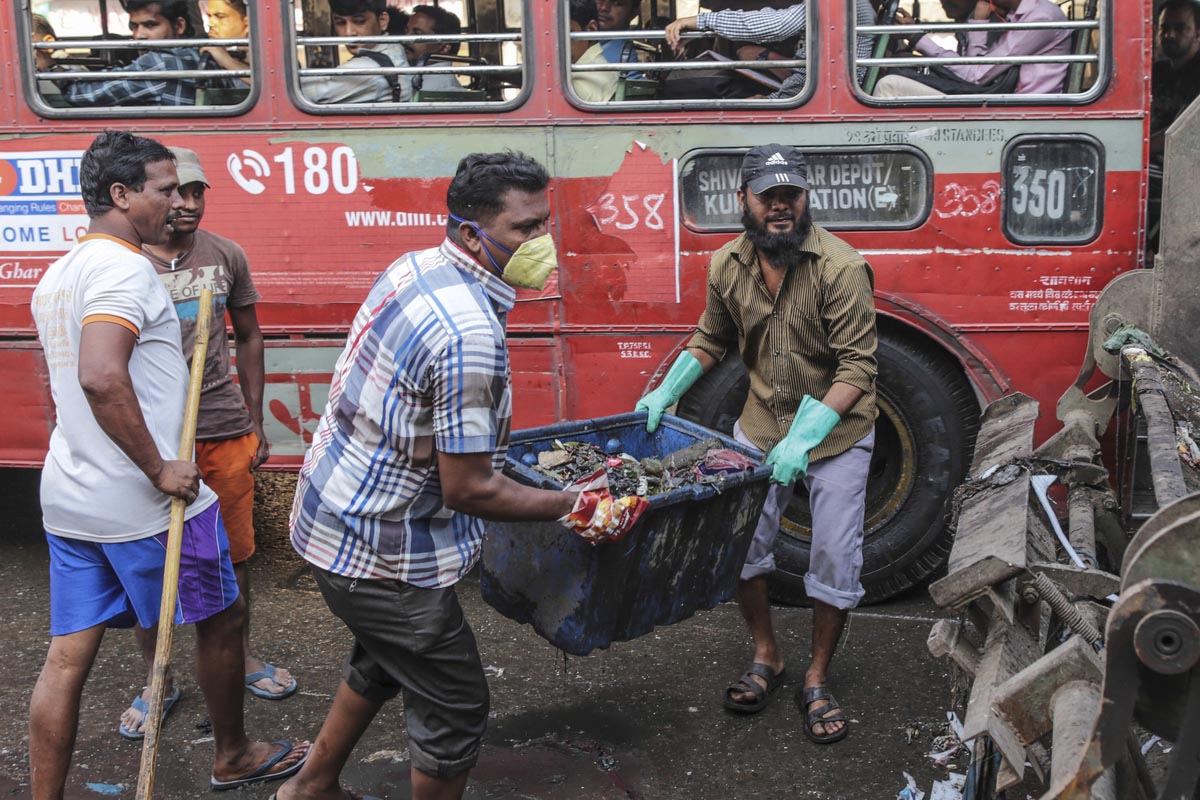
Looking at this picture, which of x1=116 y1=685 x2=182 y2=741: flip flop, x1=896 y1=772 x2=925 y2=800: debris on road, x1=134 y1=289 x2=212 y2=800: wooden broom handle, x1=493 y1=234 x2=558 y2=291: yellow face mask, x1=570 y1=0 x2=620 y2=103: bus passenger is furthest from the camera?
x1=570 y1=0 x2=620 y2=103: bus passenger

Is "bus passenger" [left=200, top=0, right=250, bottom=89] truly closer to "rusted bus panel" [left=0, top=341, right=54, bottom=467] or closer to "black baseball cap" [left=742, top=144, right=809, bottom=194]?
"rusted bus panel" [left=0, top=341, right=54, bottom=467]

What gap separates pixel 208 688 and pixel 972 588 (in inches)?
83.9

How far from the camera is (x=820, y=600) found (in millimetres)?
3826

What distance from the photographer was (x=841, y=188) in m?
4.52

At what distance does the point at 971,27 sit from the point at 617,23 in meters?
Result: 1.35

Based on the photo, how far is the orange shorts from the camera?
391 cm

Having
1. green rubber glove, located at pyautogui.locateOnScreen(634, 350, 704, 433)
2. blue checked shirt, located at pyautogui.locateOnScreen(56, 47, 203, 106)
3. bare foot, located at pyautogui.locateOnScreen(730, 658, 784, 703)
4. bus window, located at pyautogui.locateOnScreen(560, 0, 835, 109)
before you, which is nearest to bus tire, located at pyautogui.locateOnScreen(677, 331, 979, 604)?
green rubber glove, located at pyautogui.locateOnScreen(634, 350, 704, 433)

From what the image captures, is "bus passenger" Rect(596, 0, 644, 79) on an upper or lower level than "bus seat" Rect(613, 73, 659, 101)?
upper

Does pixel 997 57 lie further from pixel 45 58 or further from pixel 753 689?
pixel 45 58

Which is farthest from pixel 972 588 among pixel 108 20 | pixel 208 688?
pixel 108 20

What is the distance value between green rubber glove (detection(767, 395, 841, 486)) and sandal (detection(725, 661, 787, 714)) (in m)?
0.75

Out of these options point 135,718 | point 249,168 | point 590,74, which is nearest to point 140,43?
point 249,168

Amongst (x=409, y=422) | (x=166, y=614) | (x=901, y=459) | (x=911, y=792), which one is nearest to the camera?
(x=409, y=422)

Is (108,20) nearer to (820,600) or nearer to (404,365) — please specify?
(404,365)
